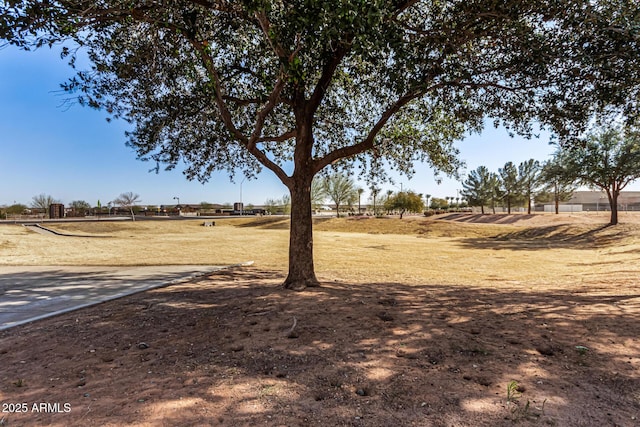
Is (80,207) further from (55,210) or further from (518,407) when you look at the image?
(518,407)

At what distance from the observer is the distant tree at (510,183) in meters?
58.4

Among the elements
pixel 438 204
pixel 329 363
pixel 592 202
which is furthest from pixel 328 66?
pixel 592 202

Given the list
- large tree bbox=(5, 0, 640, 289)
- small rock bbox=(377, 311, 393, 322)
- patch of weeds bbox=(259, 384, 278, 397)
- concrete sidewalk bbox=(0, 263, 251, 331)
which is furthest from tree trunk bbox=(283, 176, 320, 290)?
patch of weeds bbox=(259, 384, 278, 397)

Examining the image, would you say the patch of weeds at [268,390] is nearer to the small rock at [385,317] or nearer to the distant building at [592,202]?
the small rock at [385,317]

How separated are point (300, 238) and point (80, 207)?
74318 millimetres

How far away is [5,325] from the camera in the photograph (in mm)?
5188

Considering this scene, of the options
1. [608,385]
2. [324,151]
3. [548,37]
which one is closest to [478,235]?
[324,151]

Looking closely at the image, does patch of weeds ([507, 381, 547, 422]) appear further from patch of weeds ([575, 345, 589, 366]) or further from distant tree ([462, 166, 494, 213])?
distant tree ([462, 166, 494, 213])

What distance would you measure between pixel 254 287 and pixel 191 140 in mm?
4798

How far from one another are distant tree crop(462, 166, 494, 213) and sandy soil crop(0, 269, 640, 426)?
6444 centimetres

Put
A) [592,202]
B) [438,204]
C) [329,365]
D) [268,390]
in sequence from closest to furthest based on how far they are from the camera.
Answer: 1. [268,390]
2. [329,365]
3. [592,202]
4. [438,204]

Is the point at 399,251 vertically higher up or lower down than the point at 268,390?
lower down

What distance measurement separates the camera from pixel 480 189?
215 ft

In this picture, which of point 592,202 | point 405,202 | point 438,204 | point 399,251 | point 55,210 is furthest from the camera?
point 438,204
